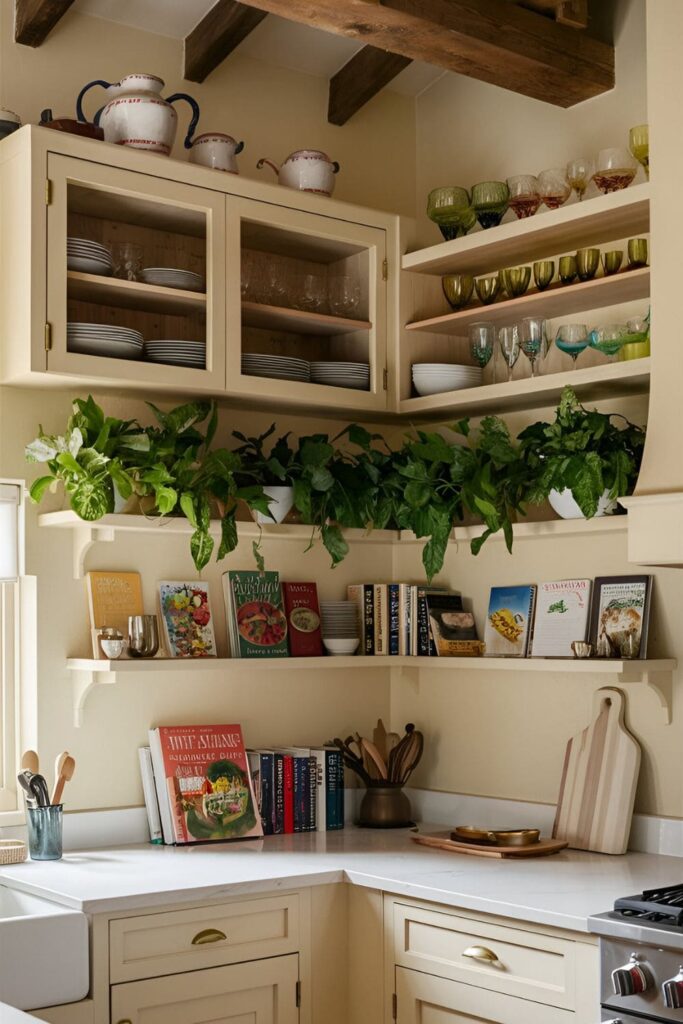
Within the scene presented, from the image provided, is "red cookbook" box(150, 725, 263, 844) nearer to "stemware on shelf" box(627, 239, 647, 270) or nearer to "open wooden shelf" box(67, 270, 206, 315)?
"open wooden shelf" box(67, 270, 206, 315)

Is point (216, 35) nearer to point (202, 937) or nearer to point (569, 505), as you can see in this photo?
point (569, 505)

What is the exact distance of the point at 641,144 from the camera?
3.07 m

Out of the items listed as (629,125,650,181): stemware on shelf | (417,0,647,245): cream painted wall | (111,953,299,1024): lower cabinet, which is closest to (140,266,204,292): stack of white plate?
(417,0,647,245): cream painted wall

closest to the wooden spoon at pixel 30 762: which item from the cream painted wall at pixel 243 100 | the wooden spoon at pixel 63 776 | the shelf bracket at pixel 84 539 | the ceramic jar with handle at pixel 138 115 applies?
the wooden spoon at pixel 63 776

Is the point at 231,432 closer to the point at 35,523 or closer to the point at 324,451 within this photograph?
the point at 324,451

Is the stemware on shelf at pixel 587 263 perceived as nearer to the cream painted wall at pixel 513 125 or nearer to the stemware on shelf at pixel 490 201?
the cream painted wall at pixel 513 125

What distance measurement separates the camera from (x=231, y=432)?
3.59 m

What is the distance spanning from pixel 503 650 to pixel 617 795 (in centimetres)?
54

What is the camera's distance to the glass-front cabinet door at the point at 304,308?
3354 millimetres

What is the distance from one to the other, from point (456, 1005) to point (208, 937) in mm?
563

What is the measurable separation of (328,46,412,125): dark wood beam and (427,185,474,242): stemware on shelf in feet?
1.57

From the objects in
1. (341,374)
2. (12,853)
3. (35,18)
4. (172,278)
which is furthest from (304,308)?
(12,853)

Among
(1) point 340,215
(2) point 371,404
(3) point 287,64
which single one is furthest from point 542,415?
(3) point 287,64

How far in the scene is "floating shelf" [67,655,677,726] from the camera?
122 inches
